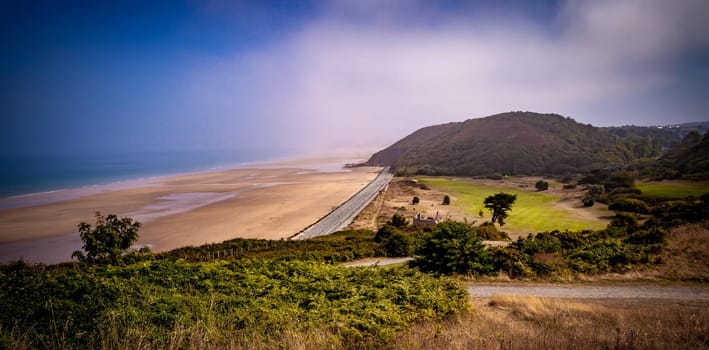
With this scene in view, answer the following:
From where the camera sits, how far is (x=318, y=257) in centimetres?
1748

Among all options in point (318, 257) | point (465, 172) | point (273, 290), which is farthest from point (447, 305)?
point (465, 172)

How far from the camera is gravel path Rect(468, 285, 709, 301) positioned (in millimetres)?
9547

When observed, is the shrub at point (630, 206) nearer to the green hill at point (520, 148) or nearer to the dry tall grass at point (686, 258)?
the dry tall grass at point (686, 258)

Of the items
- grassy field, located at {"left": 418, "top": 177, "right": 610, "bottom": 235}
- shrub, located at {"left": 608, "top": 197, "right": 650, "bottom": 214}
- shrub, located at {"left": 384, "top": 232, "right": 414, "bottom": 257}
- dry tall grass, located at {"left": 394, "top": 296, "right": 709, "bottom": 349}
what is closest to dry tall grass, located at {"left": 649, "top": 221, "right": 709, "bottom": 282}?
dry tall grass, located at {"left": 394, "top": 296, "right": 709, "bottom": 349}

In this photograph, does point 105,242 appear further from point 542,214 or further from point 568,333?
point 542,214

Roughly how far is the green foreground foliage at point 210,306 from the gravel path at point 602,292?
12.2ft

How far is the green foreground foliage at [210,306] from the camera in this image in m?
4.30

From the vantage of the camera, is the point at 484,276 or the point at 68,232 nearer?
the point at 484,276

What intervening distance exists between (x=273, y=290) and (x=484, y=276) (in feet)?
29.8

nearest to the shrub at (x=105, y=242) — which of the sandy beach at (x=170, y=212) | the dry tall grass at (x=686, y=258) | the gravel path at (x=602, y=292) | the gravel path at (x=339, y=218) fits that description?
the sandy beach at (x=170, y=212)

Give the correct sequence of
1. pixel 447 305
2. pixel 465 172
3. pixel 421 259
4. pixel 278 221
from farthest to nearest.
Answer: pixel 465 172 < pixel 278 221 < pixel 421 259 < pixel 447 305

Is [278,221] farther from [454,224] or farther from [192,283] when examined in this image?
[192,283]

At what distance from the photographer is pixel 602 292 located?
10.1 metres

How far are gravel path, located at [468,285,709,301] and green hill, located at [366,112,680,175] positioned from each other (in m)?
90.4
